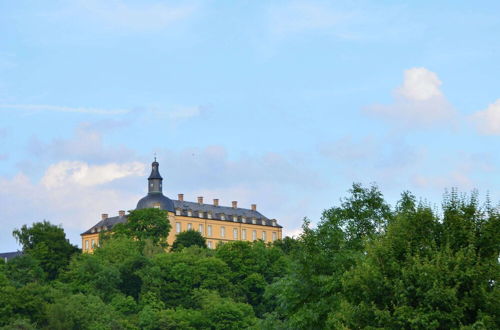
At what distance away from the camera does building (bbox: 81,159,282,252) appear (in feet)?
514

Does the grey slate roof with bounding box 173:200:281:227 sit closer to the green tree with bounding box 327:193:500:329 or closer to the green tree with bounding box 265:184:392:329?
the green tree with bounding box 265:184:392:329

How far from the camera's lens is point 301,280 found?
42750mm

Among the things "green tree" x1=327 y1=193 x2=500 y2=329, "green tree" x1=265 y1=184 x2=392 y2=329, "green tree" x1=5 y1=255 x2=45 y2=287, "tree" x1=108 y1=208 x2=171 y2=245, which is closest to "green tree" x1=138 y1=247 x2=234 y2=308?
"green tree" x1=5 y1=255 x2=45 y2=287

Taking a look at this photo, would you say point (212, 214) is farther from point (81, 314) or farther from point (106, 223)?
point (81, 314)

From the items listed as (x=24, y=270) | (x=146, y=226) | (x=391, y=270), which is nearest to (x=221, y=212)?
(x=146, y=226)

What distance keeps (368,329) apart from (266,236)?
140 m

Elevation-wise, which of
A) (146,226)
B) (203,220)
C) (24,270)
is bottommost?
(24,270)

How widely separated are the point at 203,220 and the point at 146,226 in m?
25.6

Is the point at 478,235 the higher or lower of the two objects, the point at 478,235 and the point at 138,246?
the lower

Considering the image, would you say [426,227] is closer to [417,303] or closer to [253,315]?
[417,303]

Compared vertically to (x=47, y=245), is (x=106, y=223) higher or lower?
higher

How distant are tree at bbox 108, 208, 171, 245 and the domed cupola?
41.1 ft

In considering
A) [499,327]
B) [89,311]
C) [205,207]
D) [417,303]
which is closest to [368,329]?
[417,303]

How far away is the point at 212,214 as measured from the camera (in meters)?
168
